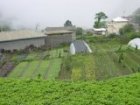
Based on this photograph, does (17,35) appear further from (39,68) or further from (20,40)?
(39,68)

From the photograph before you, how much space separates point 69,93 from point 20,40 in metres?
32.5

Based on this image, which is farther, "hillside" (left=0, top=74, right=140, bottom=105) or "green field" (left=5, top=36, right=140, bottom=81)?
"green field" (left=5, top=36, right=140, bottom=81)

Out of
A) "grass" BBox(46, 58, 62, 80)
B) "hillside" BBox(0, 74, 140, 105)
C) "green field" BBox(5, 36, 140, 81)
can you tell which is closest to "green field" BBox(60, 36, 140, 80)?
"green field" BBox(5, 36, 140, 81)

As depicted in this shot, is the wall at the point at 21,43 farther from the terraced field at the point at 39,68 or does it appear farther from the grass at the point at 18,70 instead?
the grass at the point at 18,70

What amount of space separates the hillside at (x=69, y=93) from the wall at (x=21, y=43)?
29581mm

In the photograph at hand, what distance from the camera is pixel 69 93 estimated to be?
9.15 metres

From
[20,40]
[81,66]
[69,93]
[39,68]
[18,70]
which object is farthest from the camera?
[20,40]

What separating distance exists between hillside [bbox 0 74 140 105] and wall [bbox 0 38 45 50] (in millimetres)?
29581

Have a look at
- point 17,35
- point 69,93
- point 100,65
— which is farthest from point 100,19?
point 69,93

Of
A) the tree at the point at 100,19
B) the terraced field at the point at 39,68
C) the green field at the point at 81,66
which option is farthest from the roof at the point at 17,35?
the tree at the point at 100,19

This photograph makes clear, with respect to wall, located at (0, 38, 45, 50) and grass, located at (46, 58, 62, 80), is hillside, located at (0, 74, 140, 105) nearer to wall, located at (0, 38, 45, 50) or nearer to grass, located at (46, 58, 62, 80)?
grass, located at (46, 58, 62, 80)

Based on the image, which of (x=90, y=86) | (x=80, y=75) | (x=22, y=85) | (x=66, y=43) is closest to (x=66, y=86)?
(x=90, y=86)

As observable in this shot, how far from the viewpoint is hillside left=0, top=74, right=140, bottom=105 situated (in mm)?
8337

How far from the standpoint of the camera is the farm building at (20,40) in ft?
131
